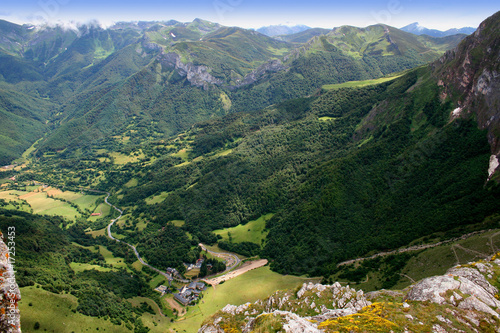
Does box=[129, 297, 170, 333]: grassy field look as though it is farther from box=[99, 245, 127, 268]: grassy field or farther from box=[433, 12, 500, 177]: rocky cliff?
box=[433, 12, 500, 177]: rocky cliff

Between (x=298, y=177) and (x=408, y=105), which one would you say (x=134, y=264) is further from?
(x=408, y=105)

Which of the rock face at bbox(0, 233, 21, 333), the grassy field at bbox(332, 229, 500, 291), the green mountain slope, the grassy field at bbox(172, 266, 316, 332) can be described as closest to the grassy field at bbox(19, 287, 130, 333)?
→ the grassy field at bbox(172, 266, 316, 332)

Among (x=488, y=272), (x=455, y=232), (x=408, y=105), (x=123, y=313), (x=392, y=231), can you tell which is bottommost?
(x=123, y=313)

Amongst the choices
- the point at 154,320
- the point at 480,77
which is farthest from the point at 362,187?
the point at 154,320

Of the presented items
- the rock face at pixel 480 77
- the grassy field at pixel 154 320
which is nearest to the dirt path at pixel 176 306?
the grassy field at pixel 154 320

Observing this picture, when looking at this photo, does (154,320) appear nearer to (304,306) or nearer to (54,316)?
(54,316)

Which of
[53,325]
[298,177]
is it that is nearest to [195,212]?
[298,177]
